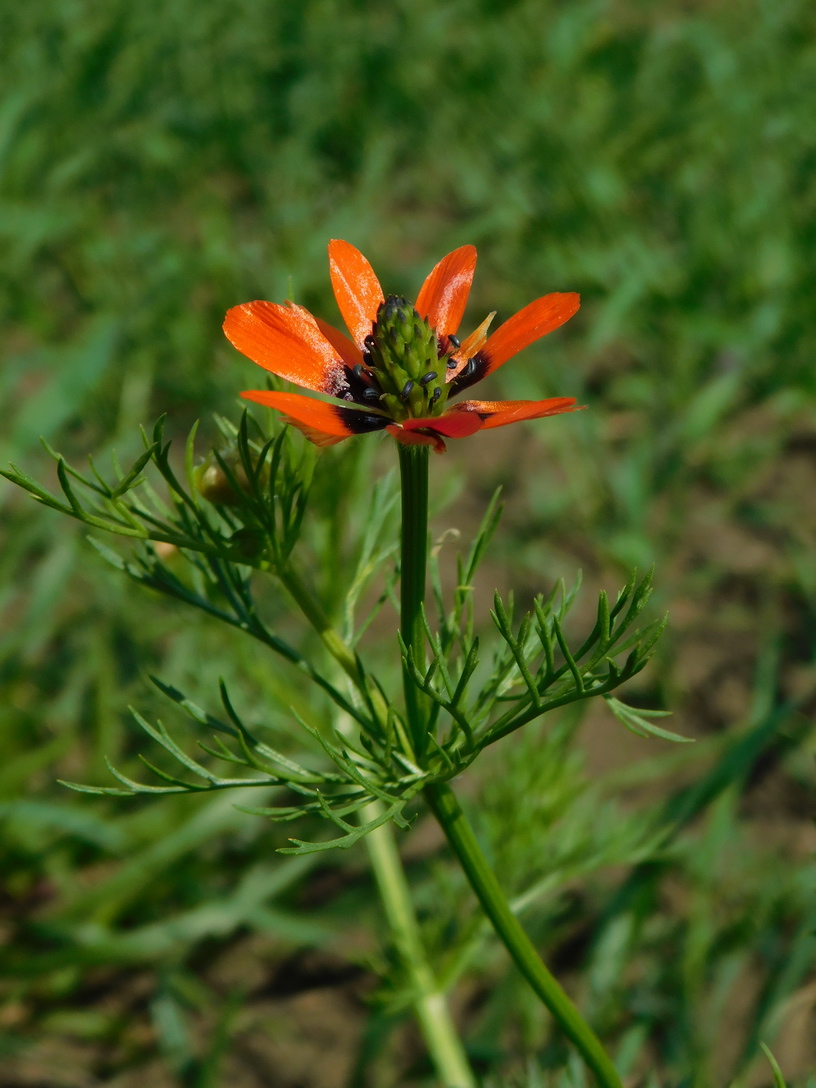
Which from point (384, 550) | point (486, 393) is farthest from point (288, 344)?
point (486, 393)

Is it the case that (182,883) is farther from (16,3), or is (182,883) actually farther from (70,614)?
(16,3)

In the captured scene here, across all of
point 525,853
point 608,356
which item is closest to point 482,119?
point 608,356

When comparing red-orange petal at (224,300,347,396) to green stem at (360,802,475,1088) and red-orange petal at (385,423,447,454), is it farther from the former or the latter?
green stem at (360,802,475,1088)

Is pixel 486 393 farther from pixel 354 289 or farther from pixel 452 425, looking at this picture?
pixel 452 425

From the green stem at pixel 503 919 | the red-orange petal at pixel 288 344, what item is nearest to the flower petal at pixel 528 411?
the red-orange petal at pixel 288 344

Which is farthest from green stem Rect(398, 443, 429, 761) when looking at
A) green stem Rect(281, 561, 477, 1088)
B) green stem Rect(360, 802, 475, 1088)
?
green stem Rect(360, 802, 475, 1088)

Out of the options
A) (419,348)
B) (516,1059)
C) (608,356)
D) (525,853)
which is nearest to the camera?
(419,348)
